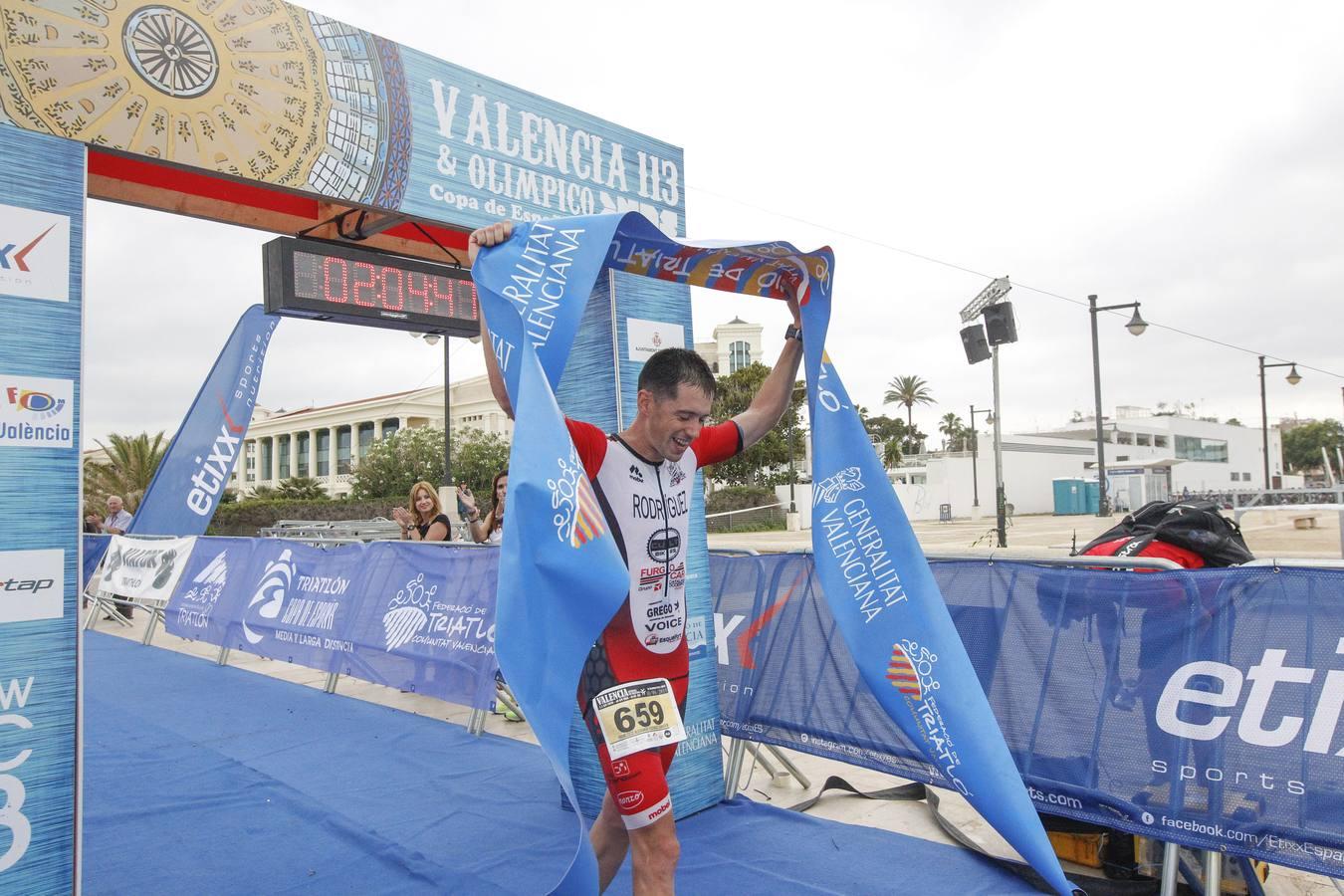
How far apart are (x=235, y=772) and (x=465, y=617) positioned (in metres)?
1.80

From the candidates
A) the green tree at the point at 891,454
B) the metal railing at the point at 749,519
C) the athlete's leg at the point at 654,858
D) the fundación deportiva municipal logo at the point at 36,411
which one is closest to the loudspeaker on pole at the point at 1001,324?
the athlete's leg at the point at 654,858

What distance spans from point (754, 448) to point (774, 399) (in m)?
46.0

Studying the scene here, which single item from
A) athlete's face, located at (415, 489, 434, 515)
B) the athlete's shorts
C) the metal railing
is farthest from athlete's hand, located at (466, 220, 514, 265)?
the metal railing

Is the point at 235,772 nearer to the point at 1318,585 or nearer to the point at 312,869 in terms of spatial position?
the point at 312,869

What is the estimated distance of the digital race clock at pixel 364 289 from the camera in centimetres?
474

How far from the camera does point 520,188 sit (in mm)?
4875

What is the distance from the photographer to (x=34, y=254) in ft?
10.8

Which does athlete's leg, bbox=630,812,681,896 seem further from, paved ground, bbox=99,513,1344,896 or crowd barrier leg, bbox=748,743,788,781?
crowd barrier leg, bbox=748,743,788,781

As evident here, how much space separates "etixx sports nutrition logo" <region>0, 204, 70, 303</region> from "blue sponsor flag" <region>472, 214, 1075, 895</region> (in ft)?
5.72

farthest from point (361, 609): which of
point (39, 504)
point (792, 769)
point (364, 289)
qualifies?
point (39, 504)

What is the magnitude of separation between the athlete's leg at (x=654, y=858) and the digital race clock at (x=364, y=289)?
3.54 metres

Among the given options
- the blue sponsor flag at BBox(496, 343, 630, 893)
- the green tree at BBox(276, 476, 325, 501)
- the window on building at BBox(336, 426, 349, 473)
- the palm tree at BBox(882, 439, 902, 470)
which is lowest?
the blue sponsor flag at BBox(496, 343, 630, 893)

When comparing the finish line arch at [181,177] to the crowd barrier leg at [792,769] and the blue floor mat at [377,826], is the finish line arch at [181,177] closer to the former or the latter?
the crowd barrier leg at [792,769]

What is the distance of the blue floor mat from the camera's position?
3.84m
